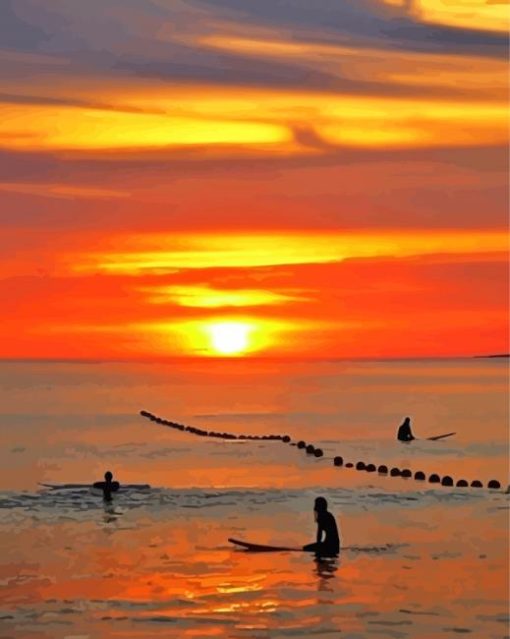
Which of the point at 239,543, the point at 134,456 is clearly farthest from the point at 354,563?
the point at 134,456

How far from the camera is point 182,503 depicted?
4953 cm

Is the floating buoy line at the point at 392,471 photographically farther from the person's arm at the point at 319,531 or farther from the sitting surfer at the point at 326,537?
the person's arm at the point at 319,531

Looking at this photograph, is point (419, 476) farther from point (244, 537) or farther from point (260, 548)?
point (260, 548)

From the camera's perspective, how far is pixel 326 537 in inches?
1391

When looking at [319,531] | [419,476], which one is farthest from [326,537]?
[419,476]

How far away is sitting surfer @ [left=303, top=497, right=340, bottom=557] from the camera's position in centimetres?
3484

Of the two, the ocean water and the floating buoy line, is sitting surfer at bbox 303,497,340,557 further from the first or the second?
the floating buoy line

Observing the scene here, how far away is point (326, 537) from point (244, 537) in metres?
5.24

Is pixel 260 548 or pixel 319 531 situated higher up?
pixel 319 531

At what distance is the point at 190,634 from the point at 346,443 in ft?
188

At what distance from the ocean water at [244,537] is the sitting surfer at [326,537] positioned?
29 cm

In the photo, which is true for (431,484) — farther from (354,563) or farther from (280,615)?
(280,615)

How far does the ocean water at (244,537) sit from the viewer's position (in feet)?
95.2

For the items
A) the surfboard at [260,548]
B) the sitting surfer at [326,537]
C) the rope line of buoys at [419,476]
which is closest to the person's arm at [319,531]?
the sitting surfer at [326,537]
